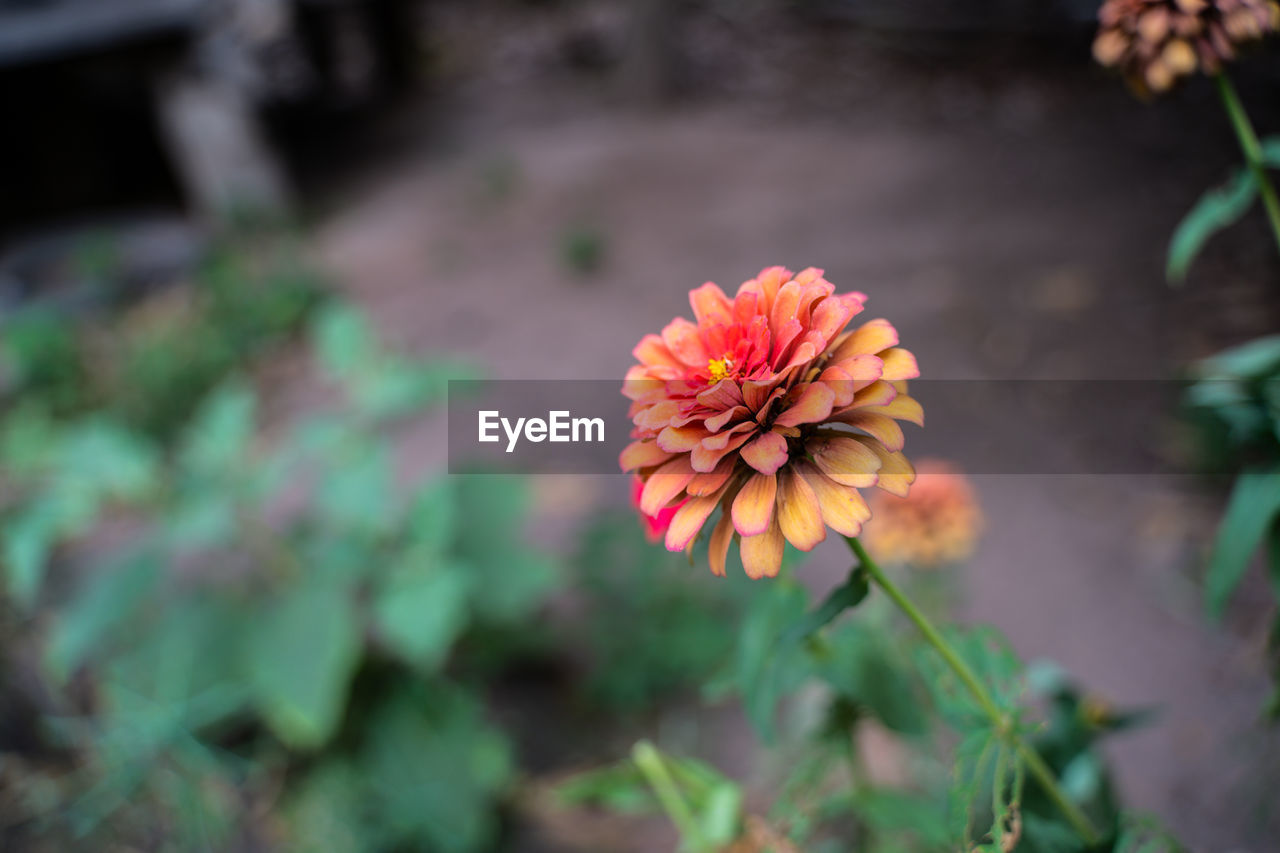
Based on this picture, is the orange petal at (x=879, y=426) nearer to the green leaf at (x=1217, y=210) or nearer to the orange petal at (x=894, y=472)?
the orange petal at (x=894, y=472)

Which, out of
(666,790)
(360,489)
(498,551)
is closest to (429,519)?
(360,489)

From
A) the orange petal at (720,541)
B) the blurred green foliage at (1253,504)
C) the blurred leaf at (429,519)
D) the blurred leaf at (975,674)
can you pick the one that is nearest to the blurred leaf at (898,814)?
the blurred leaf at (975,674)

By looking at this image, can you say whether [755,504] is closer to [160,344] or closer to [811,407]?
[811,407]

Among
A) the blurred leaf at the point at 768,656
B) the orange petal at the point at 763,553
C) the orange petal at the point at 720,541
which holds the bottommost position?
the blurred leaf at the point at 768,656

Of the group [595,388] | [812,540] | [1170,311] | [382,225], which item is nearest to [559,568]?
[812,540]

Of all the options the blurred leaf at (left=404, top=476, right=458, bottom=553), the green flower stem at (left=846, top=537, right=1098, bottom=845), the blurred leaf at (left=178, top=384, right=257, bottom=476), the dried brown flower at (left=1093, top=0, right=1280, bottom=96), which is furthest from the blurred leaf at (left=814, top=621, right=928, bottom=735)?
the blurred leaf at (left=178, top=384, right=257, bottom=476)

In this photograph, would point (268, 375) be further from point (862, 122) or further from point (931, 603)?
point (862, 122)
